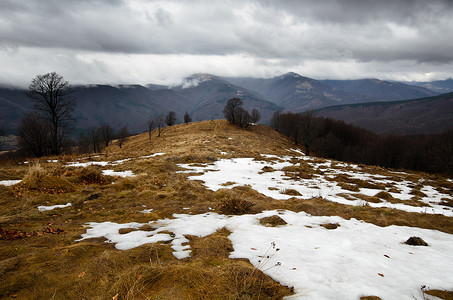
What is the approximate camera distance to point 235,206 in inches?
248

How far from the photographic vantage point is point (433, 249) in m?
4.04

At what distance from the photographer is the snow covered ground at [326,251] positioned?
269 cm

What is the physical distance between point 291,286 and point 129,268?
2212 millimetres

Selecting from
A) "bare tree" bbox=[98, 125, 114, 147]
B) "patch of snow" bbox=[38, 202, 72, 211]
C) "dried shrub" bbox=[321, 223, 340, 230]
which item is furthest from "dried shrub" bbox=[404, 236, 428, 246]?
"bare tree" bbox=[98, 125, 114, 147]

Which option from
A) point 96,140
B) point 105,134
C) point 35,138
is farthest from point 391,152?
point 105,134

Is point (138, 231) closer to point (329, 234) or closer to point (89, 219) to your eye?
point (89, 219)

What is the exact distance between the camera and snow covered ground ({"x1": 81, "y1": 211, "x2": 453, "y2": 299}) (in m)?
2.69

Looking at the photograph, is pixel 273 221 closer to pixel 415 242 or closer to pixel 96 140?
pixel 415 242

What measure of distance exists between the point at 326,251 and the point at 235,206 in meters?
3.03

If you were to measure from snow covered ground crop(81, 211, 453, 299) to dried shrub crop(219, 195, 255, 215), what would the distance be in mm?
431

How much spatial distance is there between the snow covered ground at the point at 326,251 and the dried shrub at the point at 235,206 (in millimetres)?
431

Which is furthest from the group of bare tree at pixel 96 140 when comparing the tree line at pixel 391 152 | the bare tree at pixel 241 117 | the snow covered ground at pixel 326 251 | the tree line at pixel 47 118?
the snow covered ground at pixel 326 251

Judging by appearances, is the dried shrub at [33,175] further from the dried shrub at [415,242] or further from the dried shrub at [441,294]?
the dried shrub at [415,242]

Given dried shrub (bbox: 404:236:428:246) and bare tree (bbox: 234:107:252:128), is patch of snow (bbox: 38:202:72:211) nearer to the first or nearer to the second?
dried shrub (bbox: 404:236:428:246)
